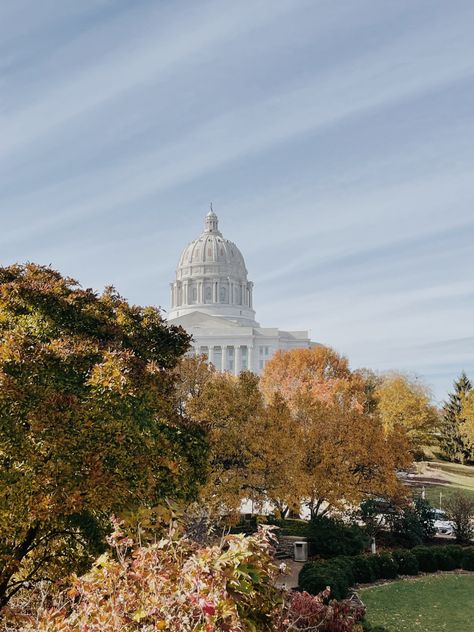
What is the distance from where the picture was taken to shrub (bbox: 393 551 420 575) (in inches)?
1072

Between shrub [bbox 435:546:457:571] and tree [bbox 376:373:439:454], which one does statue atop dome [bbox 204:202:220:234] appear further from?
shrub [bbox 435:546:457:571]

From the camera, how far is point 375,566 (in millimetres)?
26188

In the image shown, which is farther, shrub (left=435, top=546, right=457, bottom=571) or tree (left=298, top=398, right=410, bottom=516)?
tree (left=298, top=398, right=410, bottom=516)

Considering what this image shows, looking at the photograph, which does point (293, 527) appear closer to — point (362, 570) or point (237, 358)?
point (362, 570)

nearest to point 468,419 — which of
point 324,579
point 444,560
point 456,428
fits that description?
point 456,428

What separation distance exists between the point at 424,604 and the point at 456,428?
4772 cm

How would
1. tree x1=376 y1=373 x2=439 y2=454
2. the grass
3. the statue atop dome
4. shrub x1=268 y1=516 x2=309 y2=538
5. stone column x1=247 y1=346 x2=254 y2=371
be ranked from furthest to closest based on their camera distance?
the statue atop dome < stone column x1=247 y1=346 x2=254 y2=371 < tree x1=376 y1=373 x2=439 y2=454 < the grass < shrub x1=268 y1=516 x2=309 y2=538

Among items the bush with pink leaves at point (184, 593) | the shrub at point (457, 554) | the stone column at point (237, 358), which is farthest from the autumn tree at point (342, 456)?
the stone column at point (237, 358)

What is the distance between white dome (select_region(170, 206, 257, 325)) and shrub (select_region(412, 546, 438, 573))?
424 feet

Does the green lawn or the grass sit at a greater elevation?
the grass

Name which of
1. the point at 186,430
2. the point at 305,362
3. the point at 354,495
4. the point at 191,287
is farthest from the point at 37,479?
the point at 191,287

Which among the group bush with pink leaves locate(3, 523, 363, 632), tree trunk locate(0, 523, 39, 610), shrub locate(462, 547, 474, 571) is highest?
bush with pink leaves locate(3, 523, 363, 632)

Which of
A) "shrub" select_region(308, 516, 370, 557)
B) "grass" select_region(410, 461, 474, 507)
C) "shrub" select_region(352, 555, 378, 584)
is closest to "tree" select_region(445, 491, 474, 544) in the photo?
"shrub" select_region(308, 516, 370, 557)

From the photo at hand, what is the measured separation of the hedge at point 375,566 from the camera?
69.0 ft
